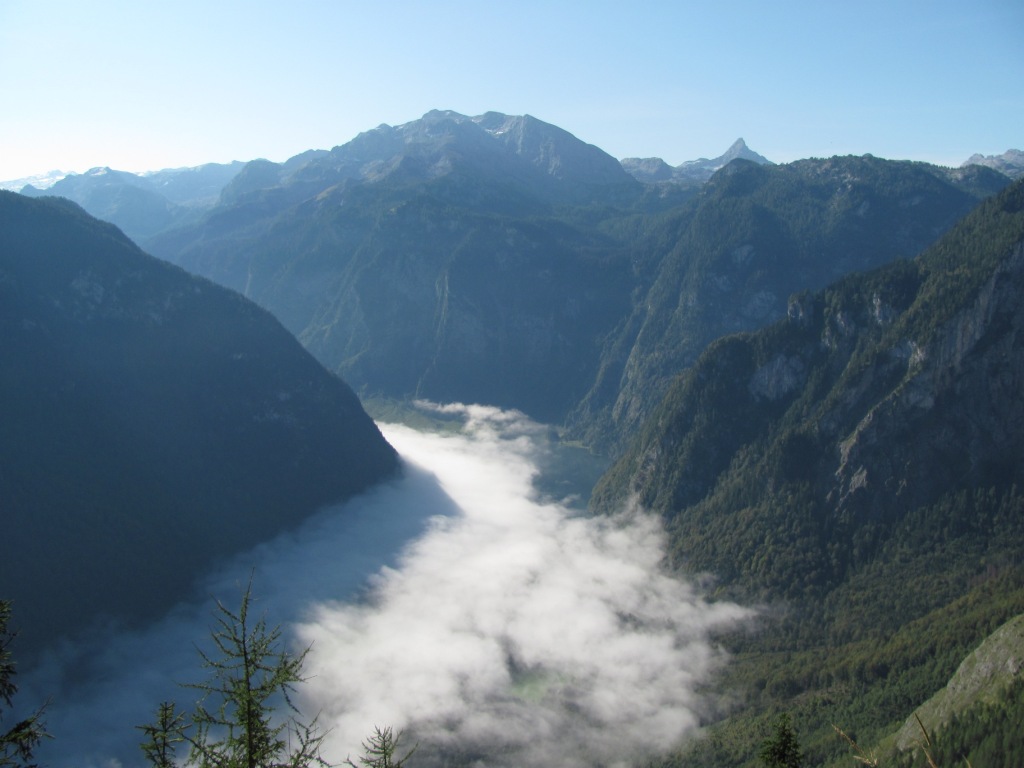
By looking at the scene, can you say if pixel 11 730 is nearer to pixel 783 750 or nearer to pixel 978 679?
pixel 783 750

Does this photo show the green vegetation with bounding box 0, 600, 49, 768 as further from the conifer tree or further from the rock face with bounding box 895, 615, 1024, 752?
the rock face with bounding box 895, 615, 1024, 752

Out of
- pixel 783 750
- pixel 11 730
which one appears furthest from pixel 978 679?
pixel 11 730

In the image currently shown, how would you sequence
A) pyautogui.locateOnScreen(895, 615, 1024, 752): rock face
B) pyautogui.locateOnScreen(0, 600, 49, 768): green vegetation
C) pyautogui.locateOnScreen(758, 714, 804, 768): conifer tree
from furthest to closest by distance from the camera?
pyautogui.locateOnScreen(895, 615, 1024, 752): rock face → pyautogui.locateOnScreen(758, 714, 804, 768): conifer tree → pyautogui.locateOnScreen(0, 600, 49, 768): green vegetation

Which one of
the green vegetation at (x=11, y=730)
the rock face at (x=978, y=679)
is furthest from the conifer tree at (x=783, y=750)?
the rock face at (x=978, y=679)

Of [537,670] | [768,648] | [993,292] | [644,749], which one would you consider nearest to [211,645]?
[537,670]

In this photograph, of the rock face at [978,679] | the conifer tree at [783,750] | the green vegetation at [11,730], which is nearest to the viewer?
the green vegetation at [11,730]

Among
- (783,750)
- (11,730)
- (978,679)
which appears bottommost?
(978,679)

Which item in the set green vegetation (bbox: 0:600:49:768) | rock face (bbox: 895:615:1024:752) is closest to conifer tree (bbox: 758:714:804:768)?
green vegetation (bbox: 0:600:49:768)

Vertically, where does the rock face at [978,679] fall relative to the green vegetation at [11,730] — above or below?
below

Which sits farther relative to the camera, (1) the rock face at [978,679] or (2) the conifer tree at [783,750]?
(1) the rock face at [978,679]

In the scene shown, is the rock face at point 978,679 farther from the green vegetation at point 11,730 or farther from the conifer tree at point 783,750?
the green vegetation at point 11,730

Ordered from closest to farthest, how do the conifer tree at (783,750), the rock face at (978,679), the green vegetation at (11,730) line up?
1. the green vegetation at (11,730)
2. the conifer tree at (783,750)
3. the rock face at (978,679)
